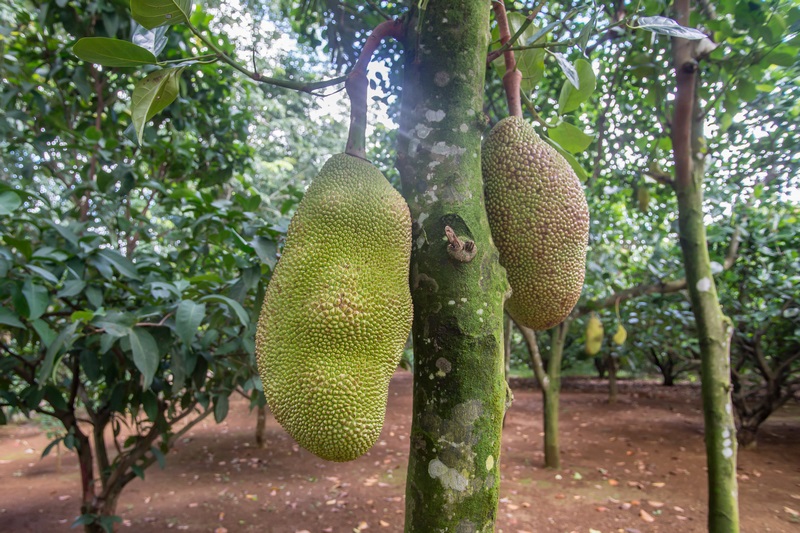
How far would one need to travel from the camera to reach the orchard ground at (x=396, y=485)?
10.3 feet

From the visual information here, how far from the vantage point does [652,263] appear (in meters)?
3.91

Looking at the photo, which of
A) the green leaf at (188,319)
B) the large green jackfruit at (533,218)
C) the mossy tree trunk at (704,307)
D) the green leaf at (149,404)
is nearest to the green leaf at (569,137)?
the large green jackfruit at (533,218)

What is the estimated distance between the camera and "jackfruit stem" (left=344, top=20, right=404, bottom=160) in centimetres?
90

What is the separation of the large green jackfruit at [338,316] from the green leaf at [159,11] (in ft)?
1.16

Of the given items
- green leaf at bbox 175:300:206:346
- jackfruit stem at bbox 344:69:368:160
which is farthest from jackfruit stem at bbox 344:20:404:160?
green leaf at bbox 175:300:206:346

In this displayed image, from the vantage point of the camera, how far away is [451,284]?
0.76 metres

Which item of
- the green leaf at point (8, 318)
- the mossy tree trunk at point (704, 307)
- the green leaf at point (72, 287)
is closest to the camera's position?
the green leaf at point (8, 318)

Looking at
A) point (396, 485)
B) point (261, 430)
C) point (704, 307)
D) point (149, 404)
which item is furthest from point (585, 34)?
point (261, 430)

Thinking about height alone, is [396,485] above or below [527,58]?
below

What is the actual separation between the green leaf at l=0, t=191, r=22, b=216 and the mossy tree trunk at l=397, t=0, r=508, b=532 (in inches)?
45.2

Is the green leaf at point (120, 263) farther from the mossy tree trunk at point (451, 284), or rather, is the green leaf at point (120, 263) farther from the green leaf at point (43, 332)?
the mossy tree trunk at point (451, 284)

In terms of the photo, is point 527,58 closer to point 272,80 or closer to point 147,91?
point 272,80

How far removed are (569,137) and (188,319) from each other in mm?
1164

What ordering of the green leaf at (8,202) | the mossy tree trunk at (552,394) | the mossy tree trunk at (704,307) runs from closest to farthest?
1. the green leaf at (8,202)
2. the mossy tree trunk at (704,307)
3. the mossy tree trunk at (552,394)
